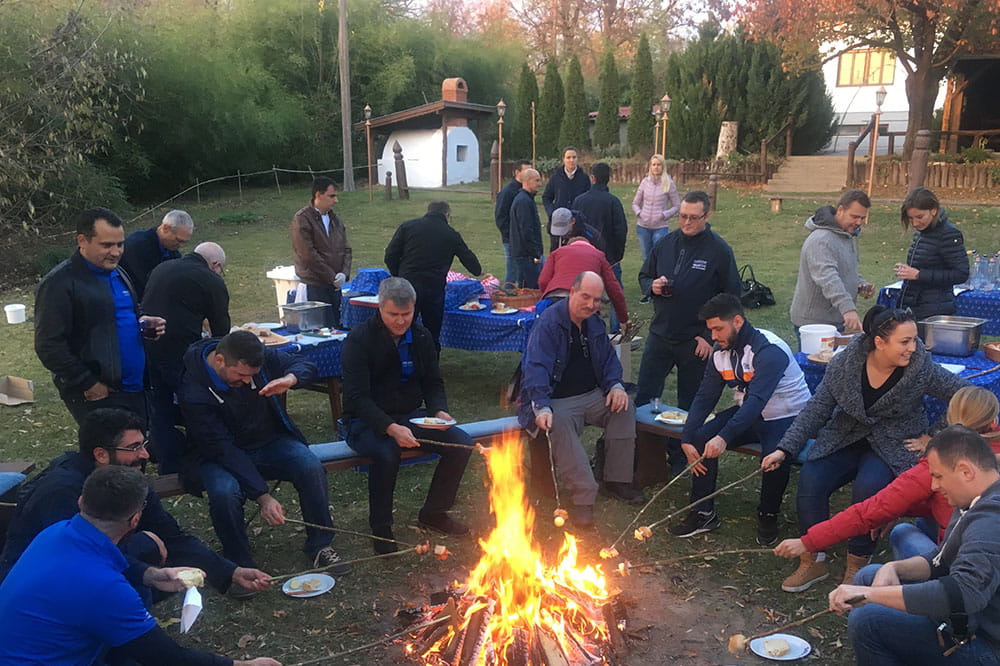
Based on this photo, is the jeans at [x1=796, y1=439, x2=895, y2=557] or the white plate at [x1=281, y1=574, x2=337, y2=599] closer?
the white plate at [x1=281, y1=574, x2=337, y2=599]

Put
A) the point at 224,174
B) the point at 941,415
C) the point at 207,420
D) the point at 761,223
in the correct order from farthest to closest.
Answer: the point at 224,174
the point at 761,223
the point at 941,415
the point at 207,420

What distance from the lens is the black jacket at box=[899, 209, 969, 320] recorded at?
6012 millimetres

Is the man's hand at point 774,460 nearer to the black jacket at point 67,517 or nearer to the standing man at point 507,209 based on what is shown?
the black jacket at point 67,517

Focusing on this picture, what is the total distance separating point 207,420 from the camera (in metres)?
4.47

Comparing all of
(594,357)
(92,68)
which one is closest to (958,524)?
(594,357)

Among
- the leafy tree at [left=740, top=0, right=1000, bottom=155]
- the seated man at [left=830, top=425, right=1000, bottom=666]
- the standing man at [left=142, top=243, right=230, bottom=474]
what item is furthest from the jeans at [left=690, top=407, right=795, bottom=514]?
the leafy tree at [left=740, top=0, right=1000, bottom=155]

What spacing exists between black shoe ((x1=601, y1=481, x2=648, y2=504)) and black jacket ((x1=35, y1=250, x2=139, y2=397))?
10.7 ft

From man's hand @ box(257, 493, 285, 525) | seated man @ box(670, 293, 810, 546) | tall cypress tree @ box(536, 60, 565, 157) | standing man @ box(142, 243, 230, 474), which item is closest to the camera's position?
man's hand @ box(257, 493, 285, 525)

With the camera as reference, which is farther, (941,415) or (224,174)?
(224,174)

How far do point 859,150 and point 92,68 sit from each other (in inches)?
916

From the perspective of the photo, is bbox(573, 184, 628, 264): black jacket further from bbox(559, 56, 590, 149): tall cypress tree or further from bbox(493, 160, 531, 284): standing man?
bbox(559, 56, 590, 149): tall cypress tree

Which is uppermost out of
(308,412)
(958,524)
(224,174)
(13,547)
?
(224,174)

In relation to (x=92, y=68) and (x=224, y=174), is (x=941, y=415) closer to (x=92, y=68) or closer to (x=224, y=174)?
(x=92, y=68)

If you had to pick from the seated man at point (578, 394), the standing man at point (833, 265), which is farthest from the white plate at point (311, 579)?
the standing man at point (833, 265)
